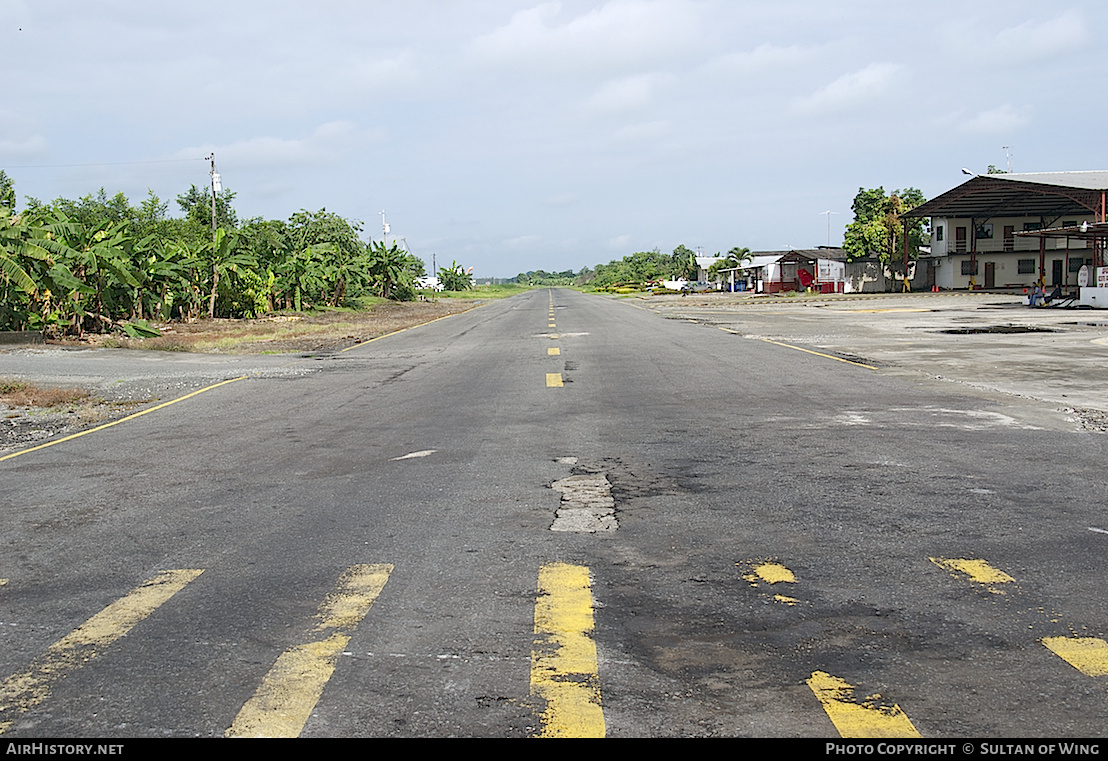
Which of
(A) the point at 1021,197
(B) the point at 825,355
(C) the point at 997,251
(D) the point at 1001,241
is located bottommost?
(B) the point at 825,355

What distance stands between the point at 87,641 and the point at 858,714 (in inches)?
131

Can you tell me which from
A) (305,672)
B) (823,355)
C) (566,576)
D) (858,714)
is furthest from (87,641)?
(823,355)

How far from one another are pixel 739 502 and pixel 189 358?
1846cm

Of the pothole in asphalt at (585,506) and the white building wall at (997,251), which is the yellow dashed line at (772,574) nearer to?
the pothole in asphalt at (585,506)

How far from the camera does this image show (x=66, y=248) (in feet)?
88.2

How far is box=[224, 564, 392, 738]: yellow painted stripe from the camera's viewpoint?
3.42 metres

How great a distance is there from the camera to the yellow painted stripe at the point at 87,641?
376 centimetres

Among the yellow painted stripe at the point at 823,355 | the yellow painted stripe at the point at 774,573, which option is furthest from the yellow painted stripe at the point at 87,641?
the yellow painted stripe at the point at 823,355

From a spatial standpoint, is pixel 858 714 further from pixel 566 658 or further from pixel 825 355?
pixel 825 355

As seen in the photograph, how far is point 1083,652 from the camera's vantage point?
13.0ft

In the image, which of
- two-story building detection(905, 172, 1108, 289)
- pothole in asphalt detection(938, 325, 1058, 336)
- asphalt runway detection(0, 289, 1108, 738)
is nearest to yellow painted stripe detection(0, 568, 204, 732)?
asphalt runway detection(0, 289, 1108, 738)

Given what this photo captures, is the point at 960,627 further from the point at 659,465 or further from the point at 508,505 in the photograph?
the point at 659,465

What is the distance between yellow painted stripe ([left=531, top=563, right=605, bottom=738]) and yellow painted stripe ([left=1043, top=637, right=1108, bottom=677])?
1.93 metres
